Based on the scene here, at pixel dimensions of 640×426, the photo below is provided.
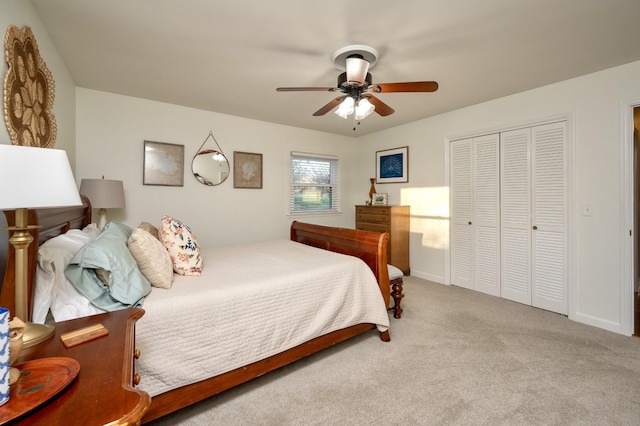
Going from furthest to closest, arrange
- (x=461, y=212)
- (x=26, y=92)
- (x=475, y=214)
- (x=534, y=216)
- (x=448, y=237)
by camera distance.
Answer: (x=448, y=237), (x=461, y=212), (x=475, y=214), (x=534, y=216), (x=26, y=92)

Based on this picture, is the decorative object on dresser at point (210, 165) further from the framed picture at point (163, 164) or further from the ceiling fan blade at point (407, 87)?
the ceiling fan blade at point (407, 87)

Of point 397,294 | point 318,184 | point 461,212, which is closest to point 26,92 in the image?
point 397,294

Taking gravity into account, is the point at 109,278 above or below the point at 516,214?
below

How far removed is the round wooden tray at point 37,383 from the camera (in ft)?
1.97

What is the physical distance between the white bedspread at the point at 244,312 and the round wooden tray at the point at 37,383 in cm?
66

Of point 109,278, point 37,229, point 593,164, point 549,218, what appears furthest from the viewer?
point 549,218

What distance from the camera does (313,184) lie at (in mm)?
4906

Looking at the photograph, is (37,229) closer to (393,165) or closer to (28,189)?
(28,189)

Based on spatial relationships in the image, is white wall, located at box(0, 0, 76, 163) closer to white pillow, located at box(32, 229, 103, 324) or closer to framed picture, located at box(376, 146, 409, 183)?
white pillow, located at box(32, 229, 103, 324)

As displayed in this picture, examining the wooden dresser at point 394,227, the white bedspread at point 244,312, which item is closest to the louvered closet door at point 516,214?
the wooden dresser at point 394,227

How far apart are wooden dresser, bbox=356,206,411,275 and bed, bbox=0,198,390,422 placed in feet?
4.79

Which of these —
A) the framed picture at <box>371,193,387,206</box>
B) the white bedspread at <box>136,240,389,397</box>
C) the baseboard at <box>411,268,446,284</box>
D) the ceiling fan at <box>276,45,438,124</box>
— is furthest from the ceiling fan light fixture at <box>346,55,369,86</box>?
the baseboard at <box>411,268,446,284</box>

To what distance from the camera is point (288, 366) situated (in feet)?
6.79

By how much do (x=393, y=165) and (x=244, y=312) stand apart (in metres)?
3.64
